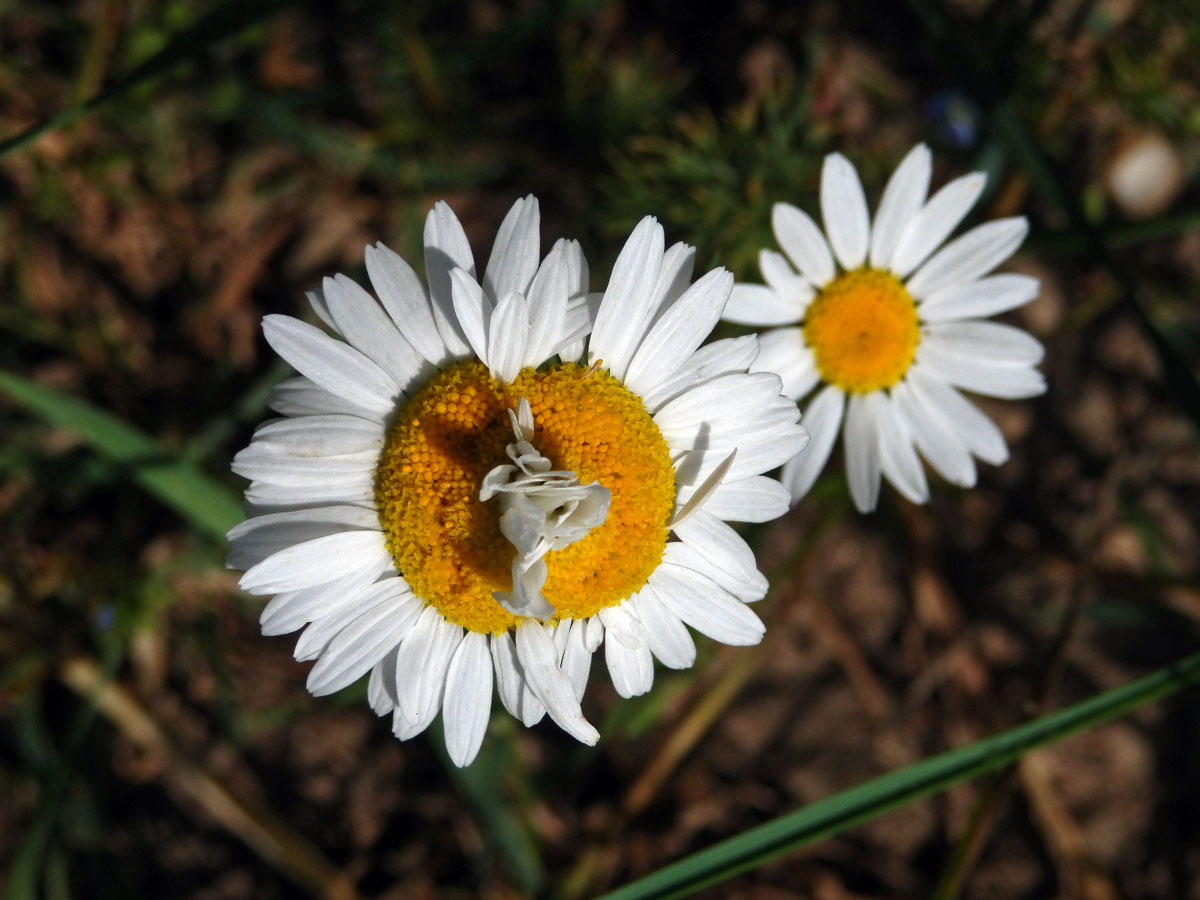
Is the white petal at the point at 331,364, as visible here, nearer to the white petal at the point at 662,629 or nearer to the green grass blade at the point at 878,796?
the white petal at the point at 662,629

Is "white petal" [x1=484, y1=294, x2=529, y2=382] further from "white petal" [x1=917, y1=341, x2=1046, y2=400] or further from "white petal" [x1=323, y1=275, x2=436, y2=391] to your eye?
"white petal" [x1=917, y1=341, x2=1046, y2=400]

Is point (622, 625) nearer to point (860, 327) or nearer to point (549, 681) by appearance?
point (549, 681)

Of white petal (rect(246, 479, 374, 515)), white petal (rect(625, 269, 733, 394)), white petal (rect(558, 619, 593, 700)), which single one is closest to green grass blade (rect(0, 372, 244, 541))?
white petal (rect(246, 479, 374, 515))

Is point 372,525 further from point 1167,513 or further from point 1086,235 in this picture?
point 1167,513

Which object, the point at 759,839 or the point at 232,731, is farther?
the point at 232,731

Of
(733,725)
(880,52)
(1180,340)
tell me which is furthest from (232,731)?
(1180,340)

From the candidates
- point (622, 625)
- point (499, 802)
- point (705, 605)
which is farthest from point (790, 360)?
point (499, 802)
